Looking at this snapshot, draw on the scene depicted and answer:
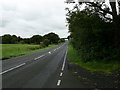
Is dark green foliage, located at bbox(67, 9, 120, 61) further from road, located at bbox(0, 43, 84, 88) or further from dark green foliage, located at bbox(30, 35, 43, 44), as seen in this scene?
dark green foliage, located at bbox(30, 35, 43, 44)

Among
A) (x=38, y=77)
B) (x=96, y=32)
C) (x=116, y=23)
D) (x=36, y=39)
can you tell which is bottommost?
(x=38, y=77)

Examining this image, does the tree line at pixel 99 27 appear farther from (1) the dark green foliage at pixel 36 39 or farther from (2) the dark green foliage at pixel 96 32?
(1) the dark green foliage at pixel 36 39

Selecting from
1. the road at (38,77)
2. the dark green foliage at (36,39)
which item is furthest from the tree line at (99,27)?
the dark green foliage at (36,39)

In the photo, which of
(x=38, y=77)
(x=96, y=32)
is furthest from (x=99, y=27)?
(x=38, y=77)

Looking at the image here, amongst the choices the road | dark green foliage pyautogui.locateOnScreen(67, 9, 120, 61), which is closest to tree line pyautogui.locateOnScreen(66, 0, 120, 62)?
dark green foliage pyautogui.locateOnScreen(67, 9, 120, 61)

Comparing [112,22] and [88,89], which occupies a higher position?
[112,22]

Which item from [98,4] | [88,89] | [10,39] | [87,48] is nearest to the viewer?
[88,89]

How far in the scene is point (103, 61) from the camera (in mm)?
18188

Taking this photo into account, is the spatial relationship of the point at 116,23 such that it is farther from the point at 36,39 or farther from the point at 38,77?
the point at 36,39

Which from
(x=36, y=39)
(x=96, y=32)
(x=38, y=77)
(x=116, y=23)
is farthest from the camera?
(x=36, y=39)

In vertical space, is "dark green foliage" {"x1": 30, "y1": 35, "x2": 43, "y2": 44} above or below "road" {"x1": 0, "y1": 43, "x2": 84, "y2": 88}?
above

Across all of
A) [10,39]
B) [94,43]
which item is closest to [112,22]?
[94,43]

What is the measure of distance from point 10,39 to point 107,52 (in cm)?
12734

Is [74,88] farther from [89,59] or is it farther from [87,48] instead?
[87,48]
